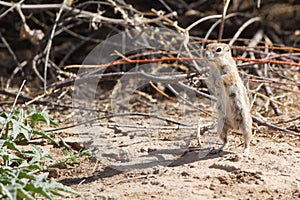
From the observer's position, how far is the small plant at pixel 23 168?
2.31 m

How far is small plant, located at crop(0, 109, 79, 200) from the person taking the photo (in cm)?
231

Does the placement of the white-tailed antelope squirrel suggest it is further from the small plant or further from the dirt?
the small plant

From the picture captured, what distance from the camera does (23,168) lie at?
278 cm

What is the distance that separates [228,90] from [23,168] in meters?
1.10

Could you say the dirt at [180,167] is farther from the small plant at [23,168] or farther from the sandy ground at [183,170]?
the small plant at [23,168]

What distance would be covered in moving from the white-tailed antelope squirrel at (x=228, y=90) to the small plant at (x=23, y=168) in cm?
94

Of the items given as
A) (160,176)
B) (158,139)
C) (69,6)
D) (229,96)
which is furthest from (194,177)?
(69,6)

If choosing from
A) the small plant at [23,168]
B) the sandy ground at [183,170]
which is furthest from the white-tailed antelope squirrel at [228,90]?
the small plant at [23,168]

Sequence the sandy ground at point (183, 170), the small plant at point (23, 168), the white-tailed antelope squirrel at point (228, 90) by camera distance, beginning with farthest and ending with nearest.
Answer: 1. the white-tailed antelope squirrel at point (228, 90)
2. the sandy ground at point (183, 170)
3. the small plant at point (23, 168)

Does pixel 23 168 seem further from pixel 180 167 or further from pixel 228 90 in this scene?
pixel 228 90

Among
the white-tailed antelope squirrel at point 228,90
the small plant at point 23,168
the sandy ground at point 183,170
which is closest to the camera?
the small plant at point 23,168

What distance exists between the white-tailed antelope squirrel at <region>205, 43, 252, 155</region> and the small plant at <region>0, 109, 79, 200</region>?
3.08 feet

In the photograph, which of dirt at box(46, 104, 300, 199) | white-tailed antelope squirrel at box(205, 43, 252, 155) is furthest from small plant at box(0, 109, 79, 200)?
white-tailed antelope squirrel at box(205, 43, 252, 155)

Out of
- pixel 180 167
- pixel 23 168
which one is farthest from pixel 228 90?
pixel 23 168
